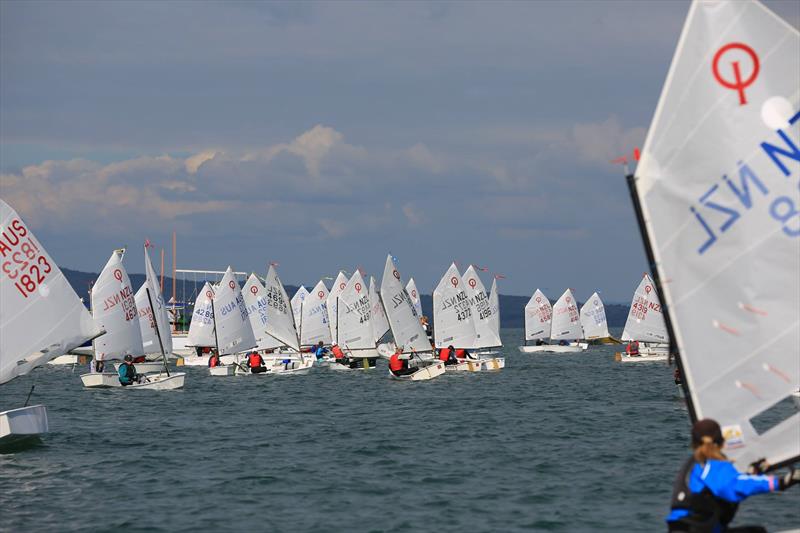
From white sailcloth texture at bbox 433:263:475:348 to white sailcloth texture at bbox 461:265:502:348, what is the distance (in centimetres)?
403

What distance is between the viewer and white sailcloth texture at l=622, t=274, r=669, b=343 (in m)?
79.2

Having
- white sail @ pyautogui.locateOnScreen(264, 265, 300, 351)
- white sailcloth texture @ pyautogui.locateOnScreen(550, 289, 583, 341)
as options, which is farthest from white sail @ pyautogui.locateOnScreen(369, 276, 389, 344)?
white sailcloth texture @ pyautogui.locateOnScreen(550, 289, 583, 341)

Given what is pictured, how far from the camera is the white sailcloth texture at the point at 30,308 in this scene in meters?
25.7

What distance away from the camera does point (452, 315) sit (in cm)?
6225

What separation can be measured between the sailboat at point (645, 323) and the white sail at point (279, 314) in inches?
921

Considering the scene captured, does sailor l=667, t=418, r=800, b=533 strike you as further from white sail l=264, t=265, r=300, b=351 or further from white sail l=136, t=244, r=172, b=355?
white sail l=264, t=265, r=300, b=351

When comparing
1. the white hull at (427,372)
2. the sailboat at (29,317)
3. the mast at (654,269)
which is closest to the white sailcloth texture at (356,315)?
the white hull at (427,372)

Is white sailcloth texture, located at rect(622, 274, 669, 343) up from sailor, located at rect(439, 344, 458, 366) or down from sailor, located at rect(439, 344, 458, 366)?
up

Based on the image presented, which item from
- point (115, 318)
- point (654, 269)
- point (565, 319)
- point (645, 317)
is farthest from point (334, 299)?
point (654, 269)

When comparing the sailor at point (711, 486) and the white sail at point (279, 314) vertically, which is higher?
the white sail at point (279, 314)

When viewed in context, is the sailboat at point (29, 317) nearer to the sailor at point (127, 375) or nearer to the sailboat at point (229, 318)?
the sailor at point (127, 375)

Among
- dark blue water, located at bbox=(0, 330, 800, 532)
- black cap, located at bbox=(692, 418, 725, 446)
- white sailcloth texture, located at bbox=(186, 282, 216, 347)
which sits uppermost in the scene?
white sailcloth texture, located at bbox=(186, 282, 216, 347)

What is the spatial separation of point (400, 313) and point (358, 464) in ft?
101

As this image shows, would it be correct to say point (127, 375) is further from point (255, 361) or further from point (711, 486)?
point (711, 486)
